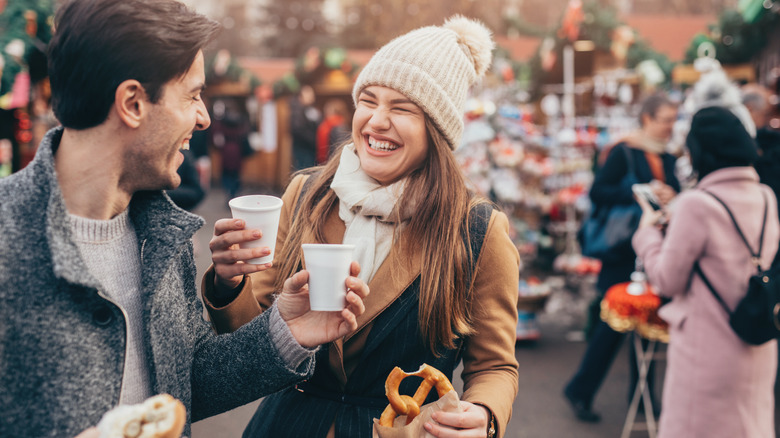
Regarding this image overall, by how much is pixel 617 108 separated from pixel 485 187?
3090mm

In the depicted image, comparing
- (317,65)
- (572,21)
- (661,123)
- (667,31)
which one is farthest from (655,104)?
(317,65)

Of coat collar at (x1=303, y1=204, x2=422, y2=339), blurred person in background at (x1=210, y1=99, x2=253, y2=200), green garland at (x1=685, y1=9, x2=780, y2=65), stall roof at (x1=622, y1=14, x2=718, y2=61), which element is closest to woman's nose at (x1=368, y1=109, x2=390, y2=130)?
coat collar at (x1=303, y1=204, x2=422, y2=339)

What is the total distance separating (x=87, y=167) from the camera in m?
1.41

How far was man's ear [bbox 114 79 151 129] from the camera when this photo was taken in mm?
1377

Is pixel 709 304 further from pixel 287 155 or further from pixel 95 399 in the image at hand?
pixel 287 155

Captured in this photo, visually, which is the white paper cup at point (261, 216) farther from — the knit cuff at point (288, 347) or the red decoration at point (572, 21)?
the red decoration at point (572, 21)

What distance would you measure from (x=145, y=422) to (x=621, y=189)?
470cm

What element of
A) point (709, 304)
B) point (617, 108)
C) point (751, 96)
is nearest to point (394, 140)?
point (709, 304)

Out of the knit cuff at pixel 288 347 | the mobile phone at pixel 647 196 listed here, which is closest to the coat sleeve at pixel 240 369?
the knit cuff at pixel 288 347

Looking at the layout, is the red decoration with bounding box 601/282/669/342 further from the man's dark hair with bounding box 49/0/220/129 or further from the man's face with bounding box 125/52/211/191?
the man's dark hair with bounding box 49/0/220/129

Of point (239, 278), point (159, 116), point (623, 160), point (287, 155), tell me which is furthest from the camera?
point (287, 155)

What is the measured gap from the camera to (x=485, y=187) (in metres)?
6.88

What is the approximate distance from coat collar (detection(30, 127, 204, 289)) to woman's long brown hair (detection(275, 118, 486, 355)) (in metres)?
0.45

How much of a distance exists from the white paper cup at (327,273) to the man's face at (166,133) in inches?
14.8
